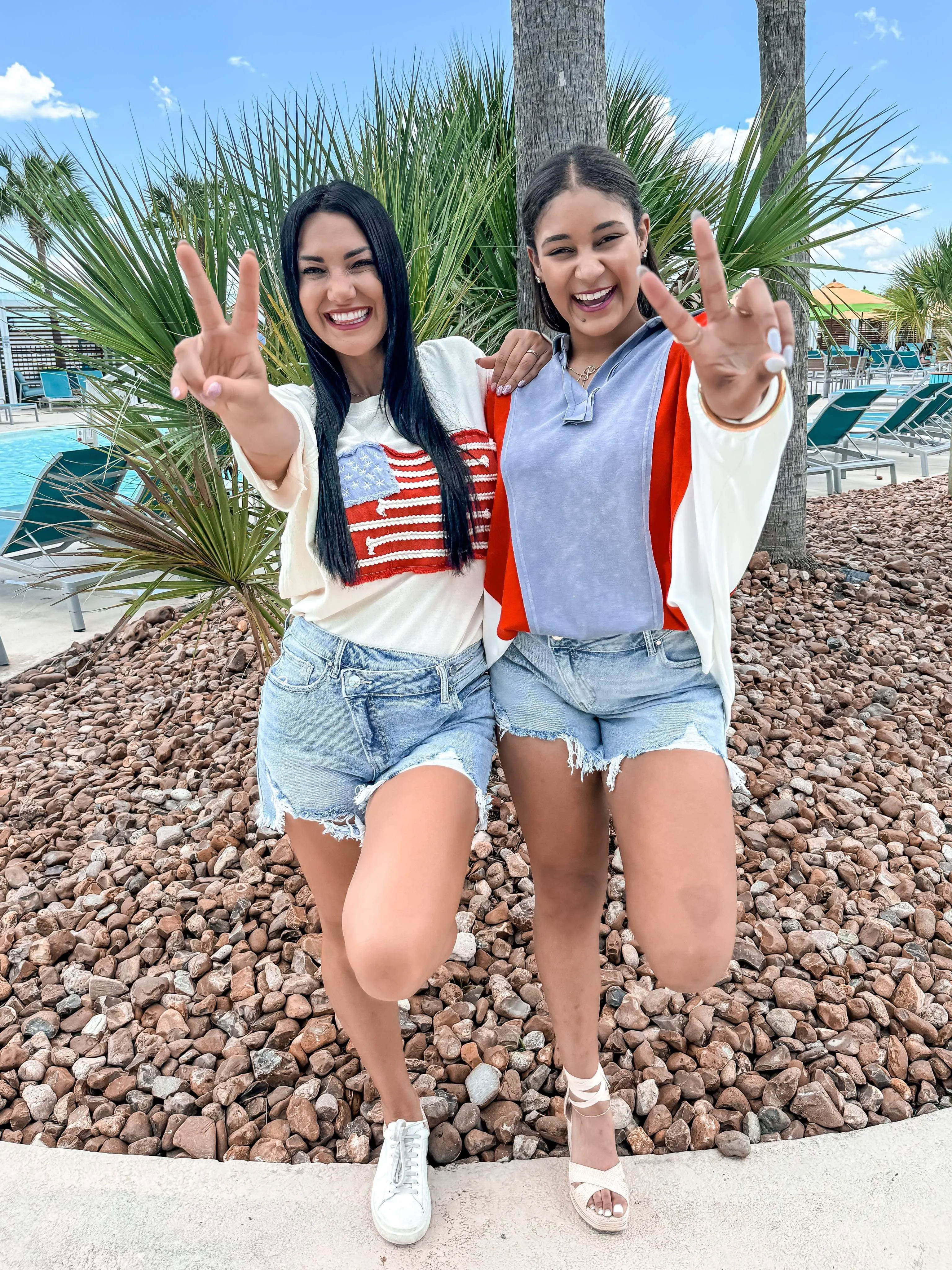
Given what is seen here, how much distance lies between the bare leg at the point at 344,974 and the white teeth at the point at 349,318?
0.97 m

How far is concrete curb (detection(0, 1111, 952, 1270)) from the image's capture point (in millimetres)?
1690

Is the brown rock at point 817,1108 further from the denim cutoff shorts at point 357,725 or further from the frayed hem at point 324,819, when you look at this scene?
the frayed hem at point 324,819

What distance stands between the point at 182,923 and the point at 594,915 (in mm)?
1372

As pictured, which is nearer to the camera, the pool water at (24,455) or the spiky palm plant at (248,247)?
the spiky palm plant at (248,247)

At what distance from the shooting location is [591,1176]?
1.77 metres

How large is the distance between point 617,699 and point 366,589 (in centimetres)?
52

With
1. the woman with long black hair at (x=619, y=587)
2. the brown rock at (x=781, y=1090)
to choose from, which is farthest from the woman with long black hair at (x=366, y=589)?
the brown rock at (x=781, y=1090)

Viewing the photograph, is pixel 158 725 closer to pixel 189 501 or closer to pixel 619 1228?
pixel 189 501

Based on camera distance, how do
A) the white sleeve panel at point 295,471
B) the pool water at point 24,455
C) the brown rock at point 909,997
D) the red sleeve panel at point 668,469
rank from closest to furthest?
the red sleeve panel at point 668,469 → the white sleeve panel at point 295,471 → the brown rock at point 909,997 → the pool water at point 24,455

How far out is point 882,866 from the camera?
107 inches

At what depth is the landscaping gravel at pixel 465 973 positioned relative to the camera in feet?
6.60

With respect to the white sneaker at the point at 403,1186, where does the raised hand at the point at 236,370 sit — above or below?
above

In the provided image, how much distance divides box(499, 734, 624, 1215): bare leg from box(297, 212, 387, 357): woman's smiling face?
0.85 m

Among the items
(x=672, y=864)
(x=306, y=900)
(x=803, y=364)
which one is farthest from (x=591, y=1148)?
(x=803, y=364)
